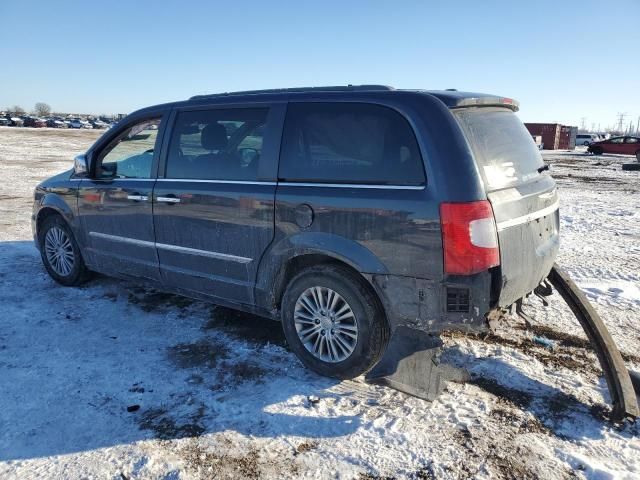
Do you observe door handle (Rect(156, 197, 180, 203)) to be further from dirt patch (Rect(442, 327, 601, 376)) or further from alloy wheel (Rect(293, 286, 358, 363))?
dirt patch (Rect(442, 327, 601, 376))

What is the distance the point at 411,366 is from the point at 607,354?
4.27ft

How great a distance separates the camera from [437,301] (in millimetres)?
2963

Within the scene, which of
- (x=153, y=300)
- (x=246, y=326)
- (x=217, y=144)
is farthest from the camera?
(x=153, y=300)

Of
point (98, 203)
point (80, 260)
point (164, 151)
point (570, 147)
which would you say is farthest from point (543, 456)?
point (570, 147)

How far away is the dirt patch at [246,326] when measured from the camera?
4.09m

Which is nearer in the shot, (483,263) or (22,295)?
(483,263)

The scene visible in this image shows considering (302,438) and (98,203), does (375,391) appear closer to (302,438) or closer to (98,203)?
(302,438)

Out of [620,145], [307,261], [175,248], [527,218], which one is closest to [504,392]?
[527,218]

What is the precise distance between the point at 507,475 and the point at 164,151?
3545 mm

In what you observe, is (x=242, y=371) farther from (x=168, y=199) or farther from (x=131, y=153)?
(x=131, y=153)

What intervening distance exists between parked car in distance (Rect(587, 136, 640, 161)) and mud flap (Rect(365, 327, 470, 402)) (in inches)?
1467

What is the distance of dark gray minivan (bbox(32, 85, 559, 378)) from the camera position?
2.91 meters

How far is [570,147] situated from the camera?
50.0 meters

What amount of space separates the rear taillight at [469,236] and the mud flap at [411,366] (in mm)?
645
